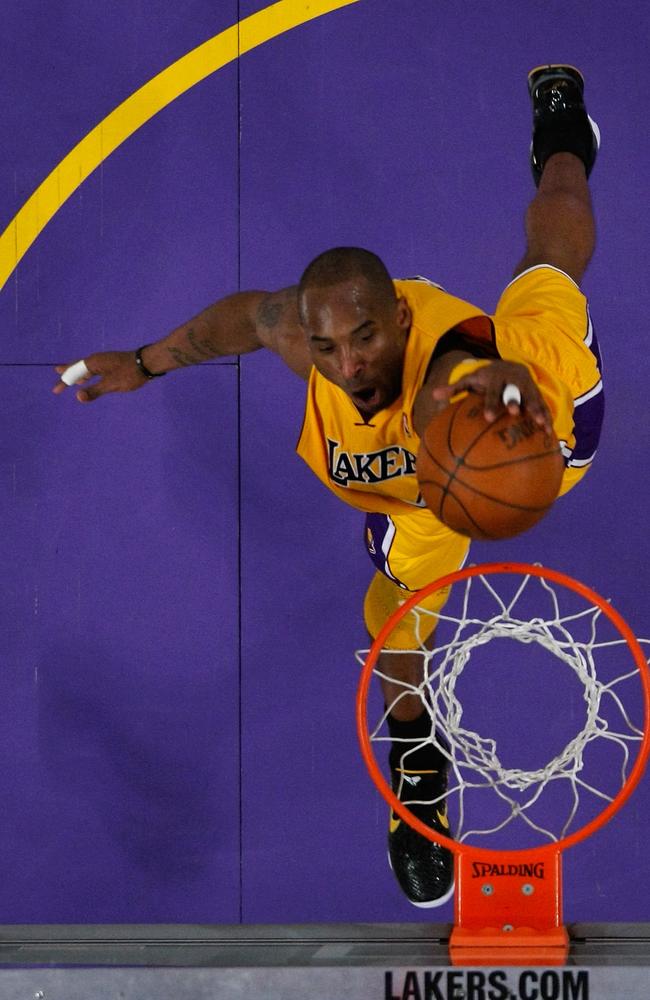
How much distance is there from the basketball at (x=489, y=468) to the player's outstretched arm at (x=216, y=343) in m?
1.08

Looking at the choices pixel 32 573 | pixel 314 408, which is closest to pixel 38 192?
pixel 32 573

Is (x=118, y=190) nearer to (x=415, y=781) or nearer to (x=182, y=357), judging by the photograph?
(x=182, y=357)

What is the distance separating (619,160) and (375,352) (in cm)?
266

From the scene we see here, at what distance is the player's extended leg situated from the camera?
4.12 metres

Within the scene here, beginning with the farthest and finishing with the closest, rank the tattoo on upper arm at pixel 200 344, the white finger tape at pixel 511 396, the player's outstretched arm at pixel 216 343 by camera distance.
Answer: the tattoo on upper arm at pixel 200 344 → the player's outstretched arm at pixel 216 343 → the white finger tape at pixel 511 396

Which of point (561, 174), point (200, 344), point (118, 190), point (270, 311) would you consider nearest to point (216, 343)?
point (200, 344)

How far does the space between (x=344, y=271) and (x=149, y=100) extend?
277 centimetres

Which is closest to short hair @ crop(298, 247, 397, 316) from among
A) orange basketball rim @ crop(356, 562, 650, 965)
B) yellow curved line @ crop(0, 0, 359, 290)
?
orange basketball rim @ crop(356, 562, 650, 965)

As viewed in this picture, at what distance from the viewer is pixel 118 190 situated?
5539 mm

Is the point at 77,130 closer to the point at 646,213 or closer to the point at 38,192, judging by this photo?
the point at 38,192

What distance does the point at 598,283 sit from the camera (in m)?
5.34

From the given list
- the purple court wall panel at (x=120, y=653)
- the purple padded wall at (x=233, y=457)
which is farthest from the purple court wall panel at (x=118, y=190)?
the purple court wall panel at (x=120, y=653)

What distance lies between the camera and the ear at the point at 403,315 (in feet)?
11.0

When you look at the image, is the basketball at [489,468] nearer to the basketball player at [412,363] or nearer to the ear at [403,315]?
the basketball player at [412,363]
